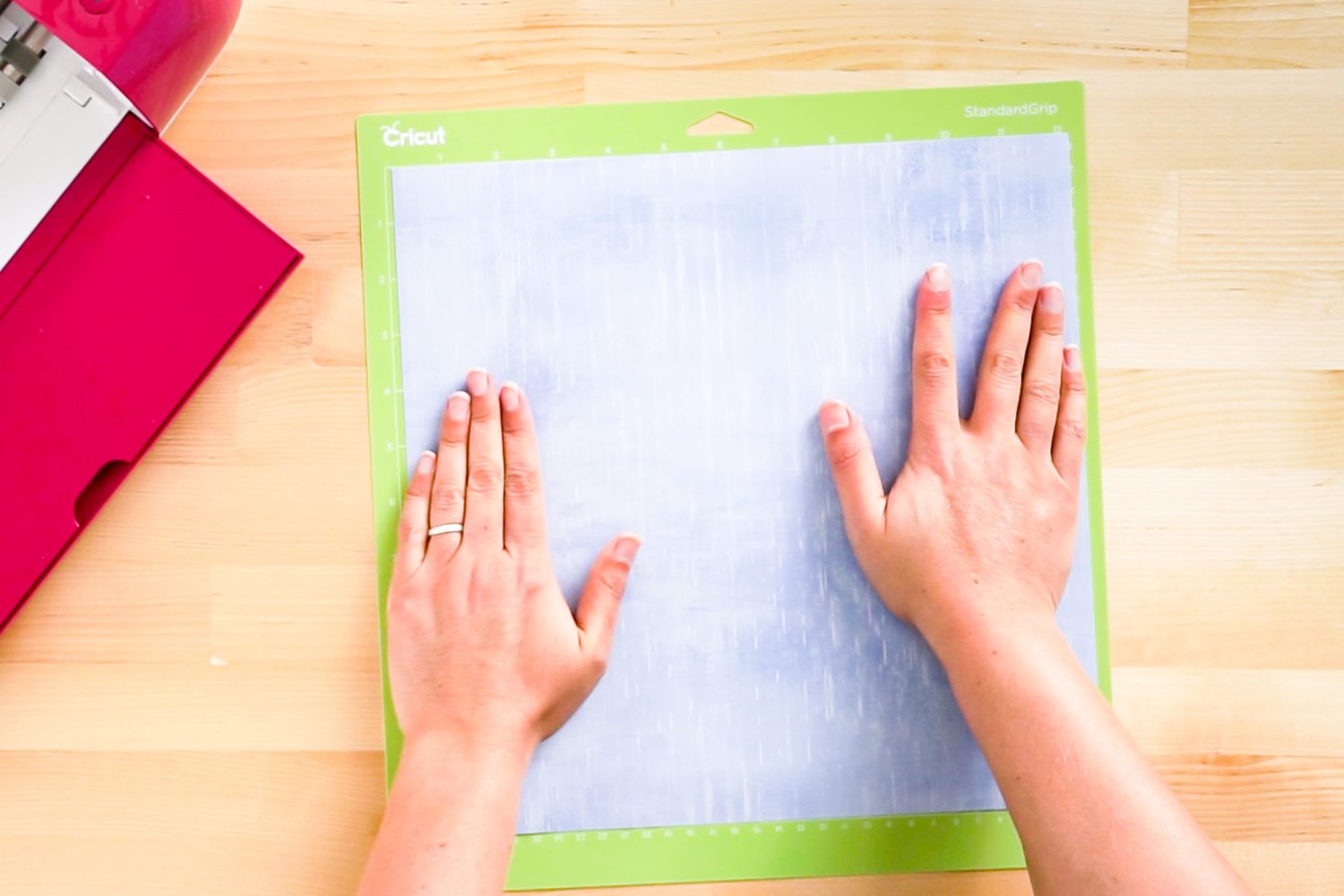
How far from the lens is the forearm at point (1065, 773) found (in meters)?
0.55

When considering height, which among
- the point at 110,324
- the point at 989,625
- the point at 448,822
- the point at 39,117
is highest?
the point at 39,117

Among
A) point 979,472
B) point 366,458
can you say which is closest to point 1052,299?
point 979,472

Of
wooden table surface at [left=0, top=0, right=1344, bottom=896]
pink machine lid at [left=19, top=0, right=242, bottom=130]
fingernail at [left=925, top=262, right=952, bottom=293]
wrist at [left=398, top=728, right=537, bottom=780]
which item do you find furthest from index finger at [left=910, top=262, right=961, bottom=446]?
pink machine lid at [left=19, top=0, right=242, bottom=130]

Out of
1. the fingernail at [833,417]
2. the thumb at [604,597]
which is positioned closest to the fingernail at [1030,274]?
the fingernail at [833,417]

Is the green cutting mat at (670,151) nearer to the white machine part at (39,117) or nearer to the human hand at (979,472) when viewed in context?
the human hand at (979,472)

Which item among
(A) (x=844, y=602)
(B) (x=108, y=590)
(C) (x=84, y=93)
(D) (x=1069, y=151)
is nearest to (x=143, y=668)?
(B) (x=108, y=590)

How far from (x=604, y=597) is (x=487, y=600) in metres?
0.08

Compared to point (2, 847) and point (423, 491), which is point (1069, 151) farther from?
point (2, 847)

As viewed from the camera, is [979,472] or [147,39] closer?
[147,39]

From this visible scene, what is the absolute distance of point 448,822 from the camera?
0.60 m

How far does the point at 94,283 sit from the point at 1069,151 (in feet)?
2.09

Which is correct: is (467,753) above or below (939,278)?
below

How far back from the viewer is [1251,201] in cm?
66

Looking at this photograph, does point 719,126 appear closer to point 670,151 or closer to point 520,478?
point 670,151
